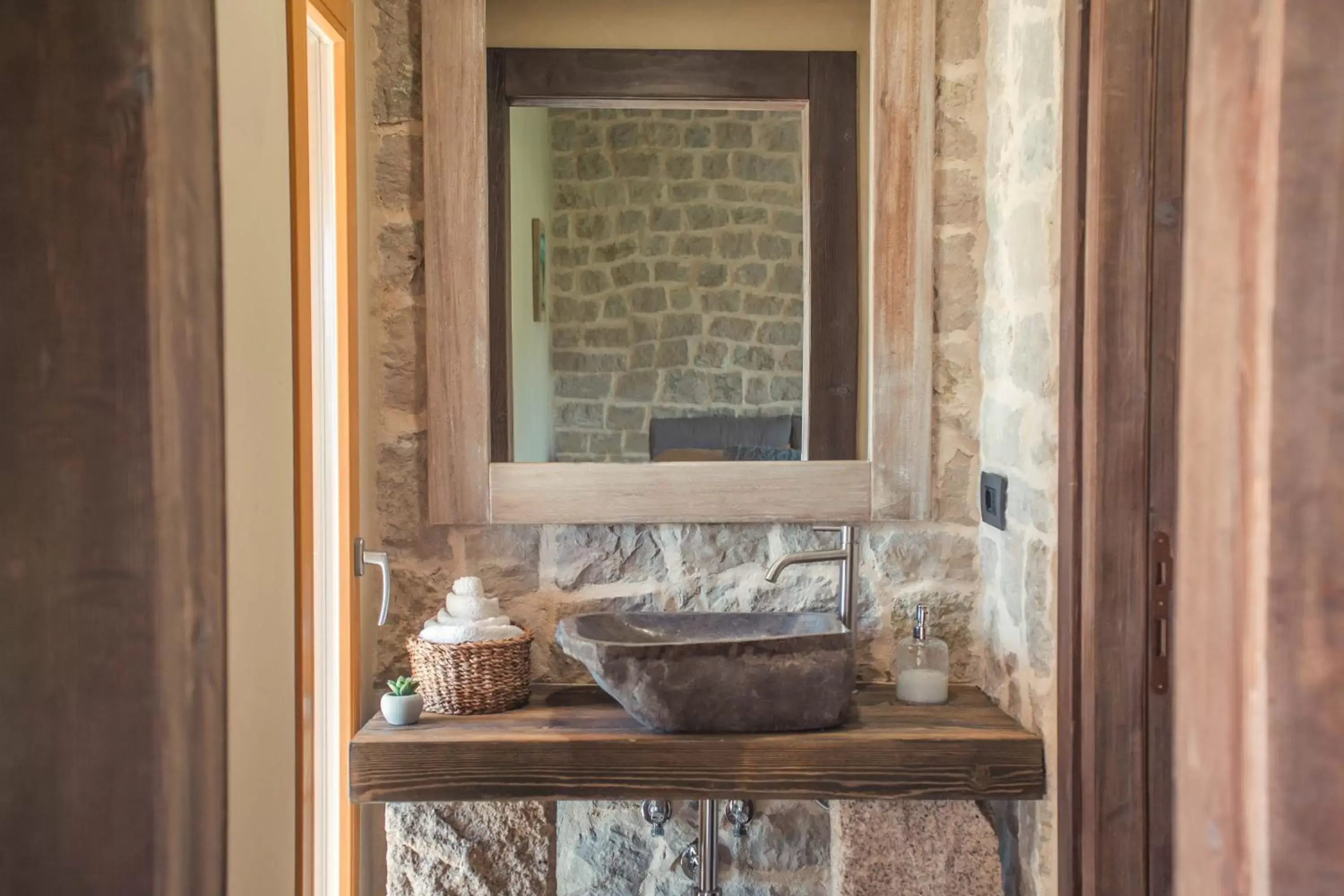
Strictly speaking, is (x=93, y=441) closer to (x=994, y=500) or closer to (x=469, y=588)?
(x=469, y=588)

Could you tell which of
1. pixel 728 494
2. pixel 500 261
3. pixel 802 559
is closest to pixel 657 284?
pixel 500 261

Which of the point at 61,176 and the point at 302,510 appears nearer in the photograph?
the point at 61,176

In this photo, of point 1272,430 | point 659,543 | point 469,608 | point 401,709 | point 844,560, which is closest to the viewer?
point 1272,430

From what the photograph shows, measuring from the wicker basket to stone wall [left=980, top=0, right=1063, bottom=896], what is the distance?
0.93m

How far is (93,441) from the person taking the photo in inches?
41.8

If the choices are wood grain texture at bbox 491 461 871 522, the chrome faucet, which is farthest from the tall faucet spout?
wood grain texture at bbox 491 461 871 522

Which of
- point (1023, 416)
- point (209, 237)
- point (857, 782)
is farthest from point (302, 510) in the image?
point (1023, 416)

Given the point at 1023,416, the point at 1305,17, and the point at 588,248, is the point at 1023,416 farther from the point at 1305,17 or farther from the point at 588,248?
the point at 1305,17

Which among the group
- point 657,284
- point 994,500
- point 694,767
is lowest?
point 694,767

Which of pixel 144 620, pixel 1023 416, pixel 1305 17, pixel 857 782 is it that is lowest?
pixel 857 782

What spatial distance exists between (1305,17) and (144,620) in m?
1.05

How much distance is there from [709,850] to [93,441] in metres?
1.54

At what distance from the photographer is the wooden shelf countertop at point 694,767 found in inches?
74.8

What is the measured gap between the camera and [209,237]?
1.17m
